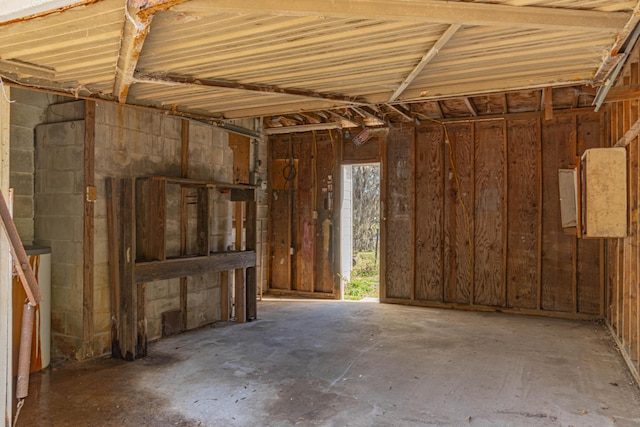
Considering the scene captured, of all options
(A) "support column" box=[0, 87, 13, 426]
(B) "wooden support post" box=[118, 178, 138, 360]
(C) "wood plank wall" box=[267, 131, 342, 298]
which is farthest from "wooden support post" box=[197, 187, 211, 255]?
(C) "wood plank wall" box=[267, 131, 342, 298]

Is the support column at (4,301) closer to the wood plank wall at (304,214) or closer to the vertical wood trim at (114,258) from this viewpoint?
the vertical wood trim at (114,258)

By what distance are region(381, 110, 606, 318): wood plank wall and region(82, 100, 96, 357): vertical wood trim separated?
168 inches

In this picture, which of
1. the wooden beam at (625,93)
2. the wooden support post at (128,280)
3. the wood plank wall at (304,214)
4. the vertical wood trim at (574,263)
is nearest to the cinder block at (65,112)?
the wooden support post at (128,280)

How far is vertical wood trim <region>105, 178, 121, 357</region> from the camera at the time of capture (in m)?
4.29

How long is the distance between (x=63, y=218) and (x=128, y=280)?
0.87 metres

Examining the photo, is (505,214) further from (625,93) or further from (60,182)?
(60,182)

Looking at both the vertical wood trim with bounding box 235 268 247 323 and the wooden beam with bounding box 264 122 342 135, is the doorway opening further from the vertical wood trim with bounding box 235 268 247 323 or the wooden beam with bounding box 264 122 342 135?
the vertical wood trim with bounding box 235 268 247 323

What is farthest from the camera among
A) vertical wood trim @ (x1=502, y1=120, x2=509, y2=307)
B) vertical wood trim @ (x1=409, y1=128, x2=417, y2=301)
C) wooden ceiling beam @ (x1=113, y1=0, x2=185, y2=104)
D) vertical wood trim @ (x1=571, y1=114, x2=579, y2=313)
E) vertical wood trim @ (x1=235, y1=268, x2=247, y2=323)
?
vertical wood trim @ (x1=409, y1=128, x2=417, y2=301)

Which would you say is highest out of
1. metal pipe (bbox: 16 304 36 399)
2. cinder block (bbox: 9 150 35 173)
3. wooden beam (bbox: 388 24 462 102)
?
wooden beam (bbox: 388 24 462 102)

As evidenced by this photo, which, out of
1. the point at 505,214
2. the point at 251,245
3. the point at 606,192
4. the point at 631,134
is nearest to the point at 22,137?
the point at 251,245

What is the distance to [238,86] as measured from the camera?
380 cm

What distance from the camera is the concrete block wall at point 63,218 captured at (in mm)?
4234

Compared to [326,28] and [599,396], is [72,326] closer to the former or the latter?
[326,28]

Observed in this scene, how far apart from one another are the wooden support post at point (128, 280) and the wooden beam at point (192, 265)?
100mm
